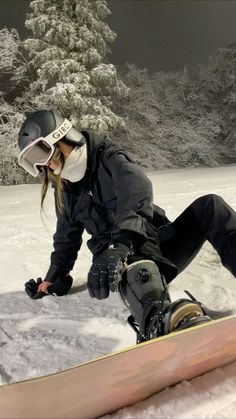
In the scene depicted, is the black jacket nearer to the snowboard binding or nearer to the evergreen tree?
the snowboard binding

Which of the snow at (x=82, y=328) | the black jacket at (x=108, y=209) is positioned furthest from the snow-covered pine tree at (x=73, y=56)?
the black jacket at (x=108, y=209)

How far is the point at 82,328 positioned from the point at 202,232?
0.71m

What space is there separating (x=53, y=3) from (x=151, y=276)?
11606 mm

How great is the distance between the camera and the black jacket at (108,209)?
1.62m

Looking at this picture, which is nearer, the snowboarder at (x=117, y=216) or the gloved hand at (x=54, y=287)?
the snowboarder at (x=117, y=216)

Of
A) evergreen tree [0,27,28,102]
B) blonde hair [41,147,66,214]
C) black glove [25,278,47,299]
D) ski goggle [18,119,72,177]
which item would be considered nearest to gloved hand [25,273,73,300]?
black glove [25,278,47,299]

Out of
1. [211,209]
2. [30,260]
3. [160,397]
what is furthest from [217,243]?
[30,260]

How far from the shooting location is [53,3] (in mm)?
11336

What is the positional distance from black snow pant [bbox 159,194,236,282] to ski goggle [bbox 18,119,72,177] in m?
0.63

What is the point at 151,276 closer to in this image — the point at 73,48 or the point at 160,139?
the point at 73,48

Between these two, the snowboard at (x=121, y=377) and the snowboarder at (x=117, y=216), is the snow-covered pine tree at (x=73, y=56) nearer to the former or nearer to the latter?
the snowboarder at (x=117, y=216)

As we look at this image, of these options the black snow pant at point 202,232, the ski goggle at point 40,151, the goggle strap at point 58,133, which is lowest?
the black snow pant at point 202,232

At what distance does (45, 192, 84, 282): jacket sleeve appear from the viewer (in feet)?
6.93

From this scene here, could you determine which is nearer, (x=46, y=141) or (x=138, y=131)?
(x=46, y=141)
